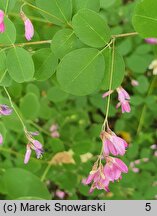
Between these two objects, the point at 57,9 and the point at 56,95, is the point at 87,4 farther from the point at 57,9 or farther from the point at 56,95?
the point at 56,95

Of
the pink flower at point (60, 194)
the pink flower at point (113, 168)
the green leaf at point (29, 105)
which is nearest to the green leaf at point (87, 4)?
the pink flower at point (113, 168)

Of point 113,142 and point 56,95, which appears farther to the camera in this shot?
point 56,95

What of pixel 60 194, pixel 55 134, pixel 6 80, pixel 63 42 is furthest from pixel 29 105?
pixel 60 194

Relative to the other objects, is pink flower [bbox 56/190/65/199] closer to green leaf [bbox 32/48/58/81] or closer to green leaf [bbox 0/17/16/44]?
green leaf [bbox 32/48/58/81]

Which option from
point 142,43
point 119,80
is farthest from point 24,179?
point 142,43

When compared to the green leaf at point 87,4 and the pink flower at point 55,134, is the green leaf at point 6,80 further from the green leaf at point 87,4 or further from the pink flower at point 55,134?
the pink flower at point 55,134

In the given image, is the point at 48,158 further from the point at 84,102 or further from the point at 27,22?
the point at 27,22
